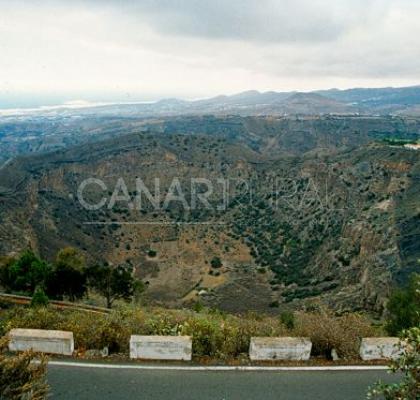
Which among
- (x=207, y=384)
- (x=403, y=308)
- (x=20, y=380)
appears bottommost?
(x=403, y=308)

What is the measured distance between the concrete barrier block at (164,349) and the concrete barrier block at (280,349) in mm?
1025

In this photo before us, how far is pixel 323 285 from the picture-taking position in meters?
38.8

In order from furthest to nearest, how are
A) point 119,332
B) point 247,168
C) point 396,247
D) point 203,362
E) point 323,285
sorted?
point 247,168 → point 323,285 → point 396,247 → point 119,332 → point 203,362

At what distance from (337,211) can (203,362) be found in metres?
44.5

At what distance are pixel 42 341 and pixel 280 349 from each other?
12.4 ft

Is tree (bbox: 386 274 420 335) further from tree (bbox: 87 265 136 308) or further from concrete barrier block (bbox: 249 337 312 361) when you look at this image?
tree (bbox: 87 265 136 308)

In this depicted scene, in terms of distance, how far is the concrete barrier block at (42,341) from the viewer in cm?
696

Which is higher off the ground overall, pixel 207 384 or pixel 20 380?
pixel 20 380

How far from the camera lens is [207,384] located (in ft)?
20.4

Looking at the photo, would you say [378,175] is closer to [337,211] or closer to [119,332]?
[337,211]

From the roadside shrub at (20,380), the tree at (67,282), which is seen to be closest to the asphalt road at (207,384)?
the roadside shrub at (20,380)

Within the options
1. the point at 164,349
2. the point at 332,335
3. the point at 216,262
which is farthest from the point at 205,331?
the point at 216,262

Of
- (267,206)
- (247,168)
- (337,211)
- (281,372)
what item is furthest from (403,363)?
(247,168)

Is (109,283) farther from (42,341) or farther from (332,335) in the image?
(332,335)
